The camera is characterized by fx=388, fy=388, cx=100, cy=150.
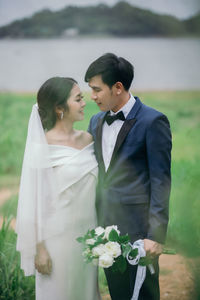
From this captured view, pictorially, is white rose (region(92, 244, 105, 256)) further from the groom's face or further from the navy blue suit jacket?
the groom's face

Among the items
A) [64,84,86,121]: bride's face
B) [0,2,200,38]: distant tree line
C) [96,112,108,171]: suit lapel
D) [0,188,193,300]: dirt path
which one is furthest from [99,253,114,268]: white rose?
[0,2,200,38]: distant tree line

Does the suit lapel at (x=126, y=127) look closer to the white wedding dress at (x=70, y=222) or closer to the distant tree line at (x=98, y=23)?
the white wedding dress at (x=70, y=222)

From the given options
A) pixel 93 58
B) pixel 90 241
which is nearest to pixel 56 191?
pixel 90 241

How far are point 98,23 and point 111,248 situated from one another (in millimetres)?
1205

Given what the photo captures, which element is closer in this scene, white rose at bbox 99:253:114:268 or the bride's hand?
white rose at bbox 99:253:114:268

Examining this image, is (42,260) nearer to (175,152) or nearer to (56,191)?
(56,191)

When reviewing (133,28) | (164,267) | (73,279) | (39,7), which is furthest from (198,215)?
(39,7)

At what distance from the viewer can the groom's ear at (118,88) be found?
1879 mm

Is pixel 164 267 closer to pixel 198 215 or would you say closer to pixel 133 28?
pixel 198 215

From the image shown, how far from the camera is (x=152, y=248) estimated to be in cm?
183

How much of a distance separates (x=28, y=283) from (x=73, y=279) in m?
0.41

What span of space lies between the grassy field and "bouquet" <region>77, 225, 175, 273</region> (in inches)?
11.3

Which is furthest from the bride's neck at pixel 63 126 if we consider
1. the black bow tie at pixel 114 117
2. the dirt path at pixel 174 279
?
the dirt path at pixel 174 279

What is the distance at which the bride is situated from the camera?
1919mm
